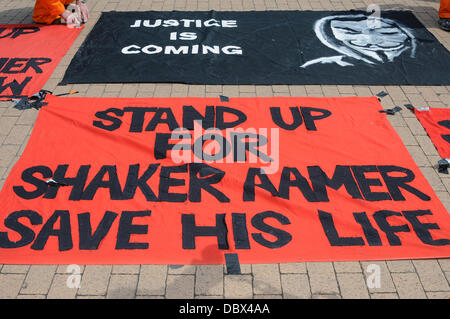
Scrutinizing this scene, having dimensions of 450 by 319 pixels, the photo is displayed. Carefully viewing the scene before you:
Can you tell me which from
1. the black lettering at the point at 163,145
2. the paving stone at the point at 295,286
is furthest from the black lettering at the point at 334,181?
the black lettering at the point at 163,145

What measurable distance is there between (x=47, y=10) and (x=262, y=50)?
435cm

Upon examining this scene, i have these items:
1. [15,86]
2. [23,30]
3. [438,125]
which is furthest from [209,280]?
[23,30]

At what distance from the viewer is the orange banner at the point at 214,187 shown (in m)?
4.06

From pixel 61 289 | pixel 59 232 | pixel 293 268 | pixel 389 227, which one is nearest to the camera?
pixel 61 289

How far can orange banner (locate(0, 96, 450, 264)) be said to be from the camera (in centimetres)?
406

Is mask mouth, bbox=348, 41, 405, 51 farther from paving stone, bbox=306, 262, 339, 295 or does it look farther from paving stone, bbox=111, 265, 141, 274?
paving stone, bbox=111, 265, 141, 274

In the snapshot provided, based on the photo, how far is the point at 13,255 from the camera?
12.9ft

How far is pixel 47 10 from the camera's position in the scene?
7.81 m

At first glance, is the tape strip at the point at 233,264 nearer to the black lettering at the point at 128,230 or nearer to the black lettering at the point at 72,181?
the black lettering at the point at 128,230

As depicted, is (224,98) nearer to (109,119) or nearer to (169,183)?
(109,119)

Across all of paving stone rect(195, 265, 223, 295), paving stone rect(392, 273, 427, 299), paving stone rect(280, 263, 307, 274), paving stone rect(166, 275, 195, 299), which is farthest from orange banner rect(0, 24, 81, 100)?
paving stone rect(392, 273, 427, 299)

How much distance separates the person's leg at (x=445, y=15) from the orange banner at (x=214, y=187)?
11.4ft

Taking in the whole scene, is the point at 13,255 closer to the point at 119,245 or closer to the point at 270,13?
the point at 119,245
